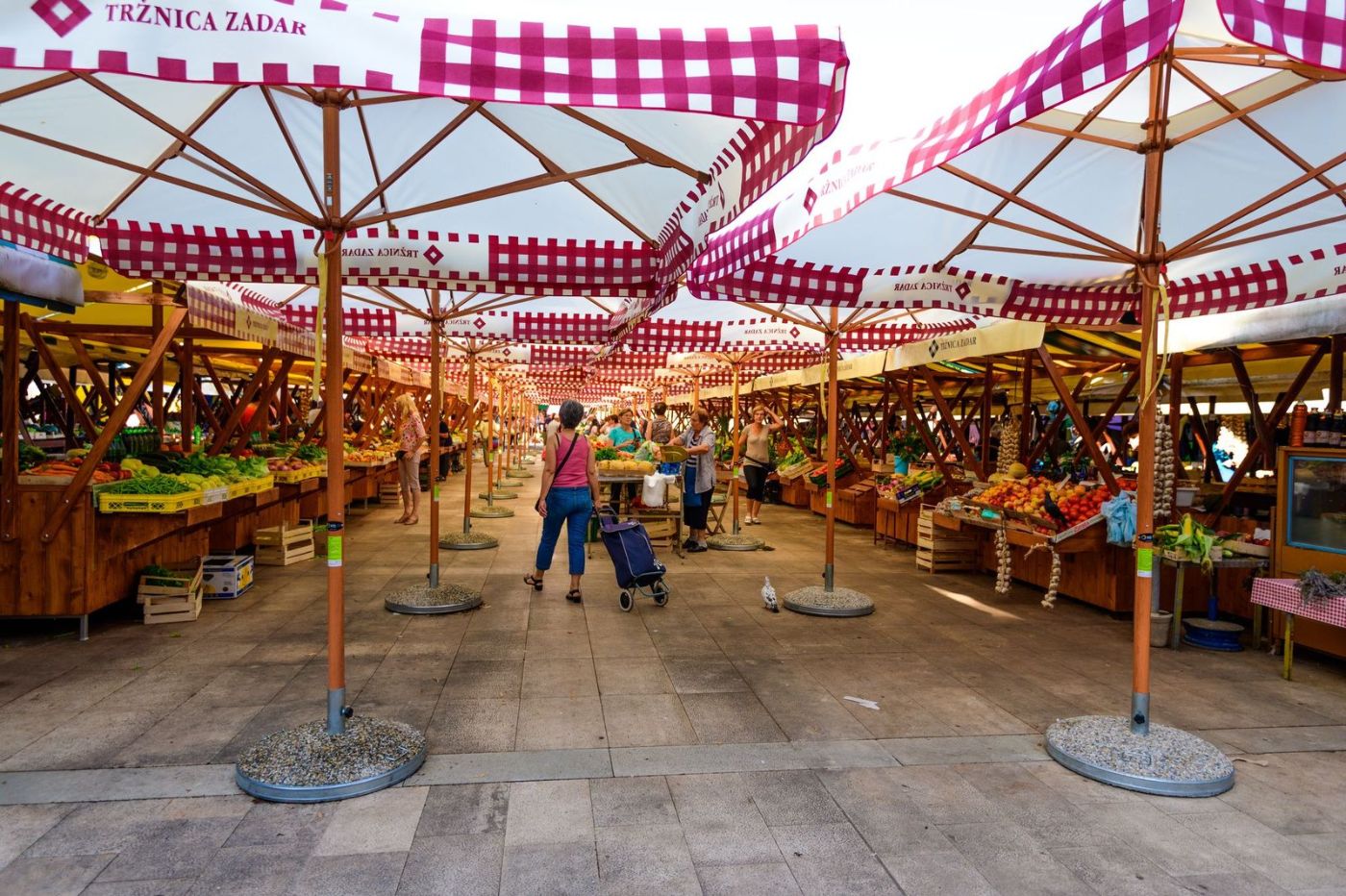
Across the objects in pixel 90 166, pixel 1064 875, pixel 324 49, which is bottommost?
pixel 1064 875

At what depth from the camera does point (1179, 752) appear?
405 centimetres

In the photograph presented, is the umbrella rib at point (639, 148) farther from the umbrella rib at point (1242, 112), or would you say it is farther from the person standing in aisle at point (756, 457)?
the person standing in aisle at point (756, 457)

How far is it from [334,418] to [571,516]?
3877mm

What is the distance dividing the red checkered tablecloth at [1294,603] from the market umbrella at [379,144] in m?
4.86

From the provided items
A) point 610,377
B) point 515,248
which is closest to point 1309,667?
point 515,248

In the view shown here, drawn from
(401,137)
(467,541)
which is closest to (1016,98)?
(401,137)

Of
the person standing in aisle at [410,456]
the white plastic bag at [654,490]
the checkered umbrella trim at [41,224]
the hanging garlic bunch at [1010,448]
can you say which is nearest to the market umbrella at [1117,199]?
the checkered umbrella trim at [41,224]

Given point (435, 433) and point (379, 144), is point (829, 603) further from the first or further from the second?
point (379, 144)

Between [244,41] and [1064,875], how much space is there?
3990mm

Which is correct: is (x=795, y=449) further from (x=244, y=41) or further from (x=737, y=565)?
(x=244, y=41)

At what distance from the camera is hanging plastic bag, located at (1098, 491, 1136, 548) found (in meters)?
6.89

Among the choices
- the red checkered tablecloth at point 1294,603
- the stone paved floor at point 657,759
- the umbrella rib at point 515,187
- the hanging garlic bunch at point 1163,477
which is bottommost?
the stone paved floor at point 657,759

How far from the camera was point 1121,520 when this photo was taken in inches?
273

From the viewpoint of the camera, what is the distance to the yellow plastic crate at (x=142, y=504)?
6.11 meters
